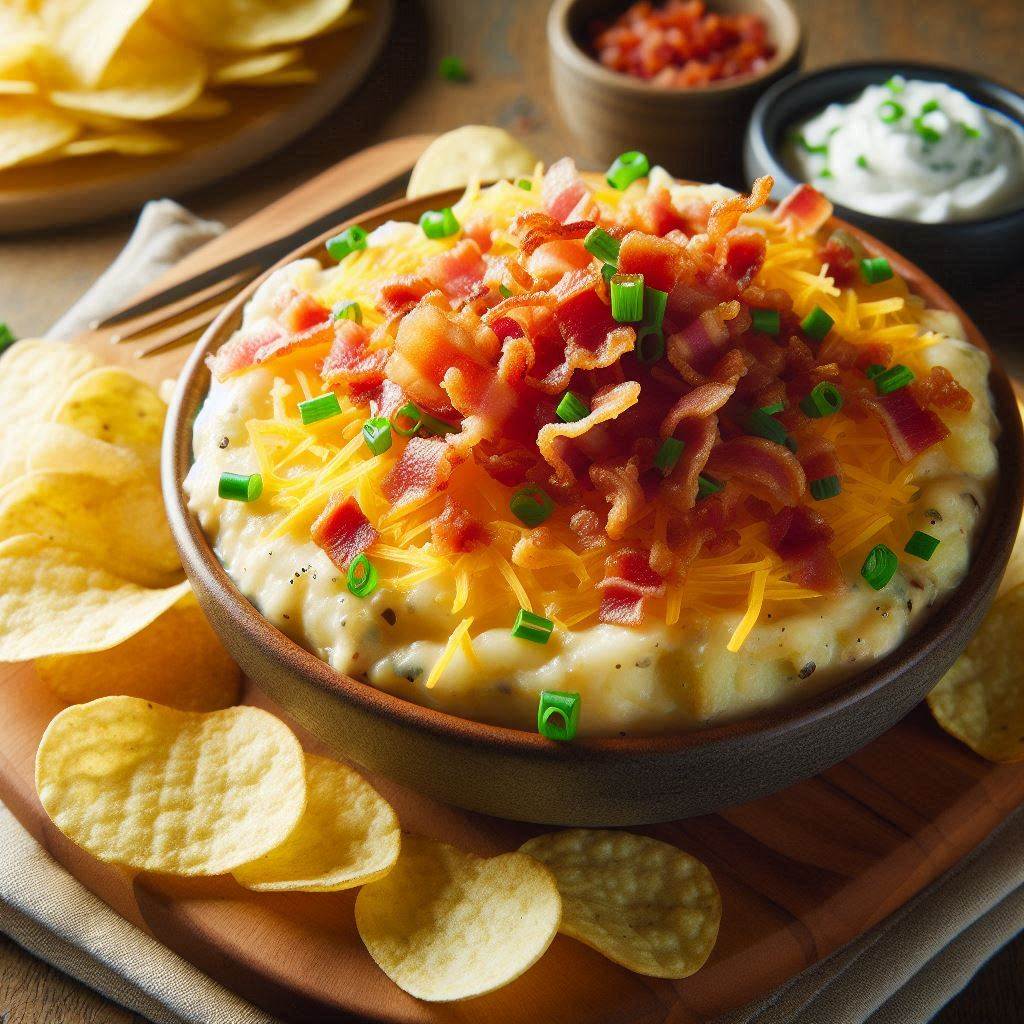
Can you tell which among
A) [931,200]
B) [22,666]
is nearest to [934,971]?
[22,666]

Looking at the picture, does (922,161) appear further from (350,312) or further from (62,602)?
(62,602)

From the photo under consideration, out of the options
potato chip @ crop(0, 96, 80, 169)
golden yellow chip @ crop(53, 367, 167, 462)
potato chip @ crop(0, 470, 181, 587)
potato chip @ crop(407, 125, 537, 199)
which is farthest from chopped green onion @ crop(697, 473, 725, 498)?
potato chip @ crop(0, 96, 80, 169)

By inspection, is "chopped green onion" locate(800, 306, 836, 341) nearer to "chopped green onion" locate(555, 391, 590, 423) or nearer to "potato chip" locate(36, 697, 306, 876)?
"chopped green onion" locate(555, 391, 590, 423)

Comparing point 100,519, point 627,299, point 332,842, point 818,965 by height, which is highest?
point 627,299

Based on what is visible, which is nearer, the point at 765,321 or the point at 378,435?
the point at 378,435

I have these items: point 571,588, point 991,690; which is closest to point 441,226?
point 571,588

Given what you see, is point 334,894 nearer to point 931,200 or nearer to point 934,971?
point 934,971

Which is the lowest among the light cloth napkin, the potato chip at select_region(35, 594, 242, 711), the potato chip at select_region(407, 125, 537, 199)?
the light cloth napkin
